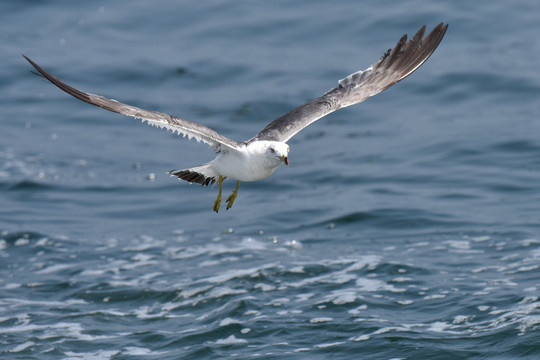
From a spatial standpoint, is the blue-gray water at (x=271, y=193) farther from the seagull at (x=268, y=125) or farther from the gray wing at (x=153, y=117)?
the gray wing at (x=153, y=117)

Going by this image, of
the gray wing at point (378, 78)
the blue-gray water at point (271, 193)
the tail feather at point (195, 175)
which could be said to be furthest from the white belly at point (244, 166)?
the blue-gray water at point (271, 193)

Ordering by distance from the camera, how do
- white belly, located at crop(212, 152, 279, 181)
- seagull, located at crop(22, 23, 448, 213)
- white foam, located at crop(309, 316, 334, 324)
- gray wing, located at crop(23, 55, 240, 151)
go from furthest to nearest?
white foam, located at crop(309, 316, 334, 324) → white belly, located at crop(212, 152, 279, 181) → seagull, located at crop(22, 23, 448, 213) → gray wing, located at crop(23, 55, 240, 151)

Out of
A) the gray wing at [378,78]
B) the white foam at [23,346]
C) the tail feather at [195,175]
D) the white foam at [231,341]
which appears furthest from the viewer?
the white foam at [23,346]

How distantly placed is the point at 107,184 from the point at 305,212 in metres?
3.84

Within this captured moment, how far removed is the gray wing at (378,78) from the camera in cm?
1178

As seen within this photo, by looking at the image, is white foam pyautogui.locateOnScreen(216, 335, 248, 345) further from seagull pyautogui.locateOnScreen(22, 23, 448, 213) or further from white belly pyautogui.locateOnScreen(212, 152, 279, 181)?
white belly pyautogui.locateOnScreen(212, 152, 279, 181)

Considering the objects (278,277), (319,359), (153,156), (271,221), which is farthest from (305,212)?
(319,359)

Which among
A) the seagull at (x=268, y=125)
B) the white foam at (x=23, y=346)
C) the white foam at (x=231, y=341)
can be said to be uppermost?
the seagull at (x=268, y=125)

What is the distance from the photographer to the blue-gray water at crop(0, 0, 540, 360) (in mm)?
13180

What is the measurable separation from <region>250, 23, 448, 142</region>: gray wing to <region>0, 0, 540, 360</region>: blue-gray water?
302 centimetres

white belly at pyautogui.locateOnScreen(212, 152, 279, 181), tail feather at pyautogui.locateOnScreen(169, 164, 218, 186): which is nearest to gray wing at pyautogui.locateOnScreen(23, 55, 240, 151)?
white belly at pyautogui.locateOnScreen(212, 152, 279, 181)

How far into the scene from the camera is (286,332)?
12.9 metres

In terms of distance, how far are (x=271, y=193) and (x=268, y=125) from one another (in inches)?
252

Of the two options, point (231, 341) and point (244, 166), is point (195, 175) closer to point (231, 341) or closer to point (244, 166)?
point (244, 166)
